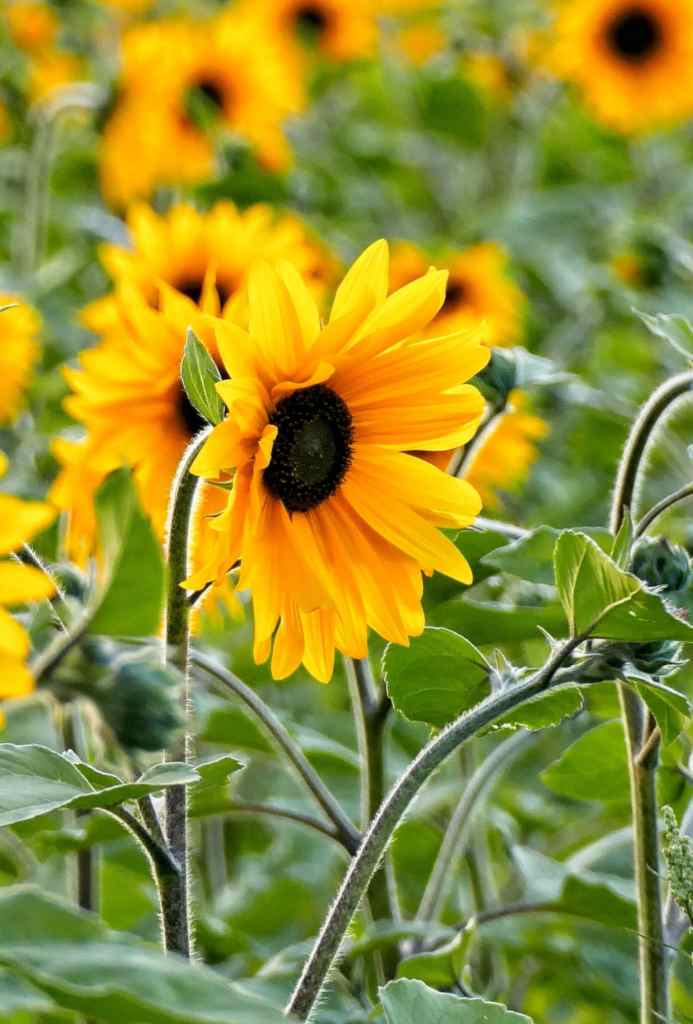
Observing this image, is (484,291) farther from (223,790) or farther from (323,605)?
(323,605)

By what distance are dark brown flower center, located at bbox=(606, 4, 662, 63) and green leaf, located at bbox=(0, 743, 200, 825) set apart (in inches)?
94.7

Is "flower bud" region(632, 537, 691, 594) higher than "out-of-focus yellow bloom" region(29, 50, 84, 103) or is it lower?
lower

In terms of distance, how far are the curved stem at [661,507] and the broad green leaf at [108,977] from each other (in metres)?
0.42

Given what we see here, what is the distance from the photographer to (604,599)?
832mm

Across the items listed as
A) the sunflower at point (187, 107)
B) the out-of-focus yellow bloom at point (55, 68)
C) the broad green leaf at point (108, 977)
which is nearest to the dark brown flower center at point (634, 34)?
the sunflower at point (187, 107)

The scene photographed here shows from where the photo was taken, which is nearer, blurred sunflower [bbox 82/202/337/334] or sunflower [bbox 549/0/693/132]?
blurred sunflower [bbox 82/202/337/334]

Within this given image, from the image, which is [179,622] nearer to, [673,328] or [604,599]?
[604,599]

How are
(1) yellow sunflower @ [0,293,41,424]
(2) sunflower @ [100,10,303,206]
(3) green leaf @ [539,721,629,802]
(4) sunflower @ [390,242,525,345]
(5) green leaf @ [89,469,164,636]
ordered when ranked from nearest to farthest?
(5) green leaf @ [89,469,164,636] → (3) green leaf @ [539,721,629,802] → (1) yellow sunflower @ [0,293,41,424] → (4) sunflower @ [390,242,525,345] → (2) sunflower @ [100,10,303,206]

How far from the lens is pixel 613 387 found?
2348mm

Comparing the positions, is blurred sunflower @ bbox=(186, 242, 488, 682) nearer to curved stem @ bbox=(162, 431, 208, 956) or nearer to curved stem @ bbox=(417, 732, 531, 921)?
curved stem @ bbox=(162, 431, 208, 956)

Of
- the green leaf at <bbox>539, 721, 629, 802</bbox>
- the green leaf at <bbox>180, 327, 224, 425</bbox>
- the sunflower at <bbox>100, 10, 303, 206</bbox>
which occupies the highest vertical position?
the sunflower at <bbox>100, 10, 303, 206</bbox>

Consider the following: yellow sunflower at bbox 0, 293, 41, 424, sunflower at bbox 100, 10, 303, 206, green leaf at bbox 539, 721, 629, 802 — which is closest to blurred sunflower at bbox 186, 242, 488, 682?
green leaf at bbox 539, 721, 629, 802

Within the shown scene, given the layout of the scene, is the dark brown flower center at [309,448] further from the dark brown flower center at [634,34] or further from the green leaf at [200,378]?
the dark brown flower center at [634,34]

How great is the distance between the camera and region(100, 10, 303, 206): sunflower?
2.49 m
